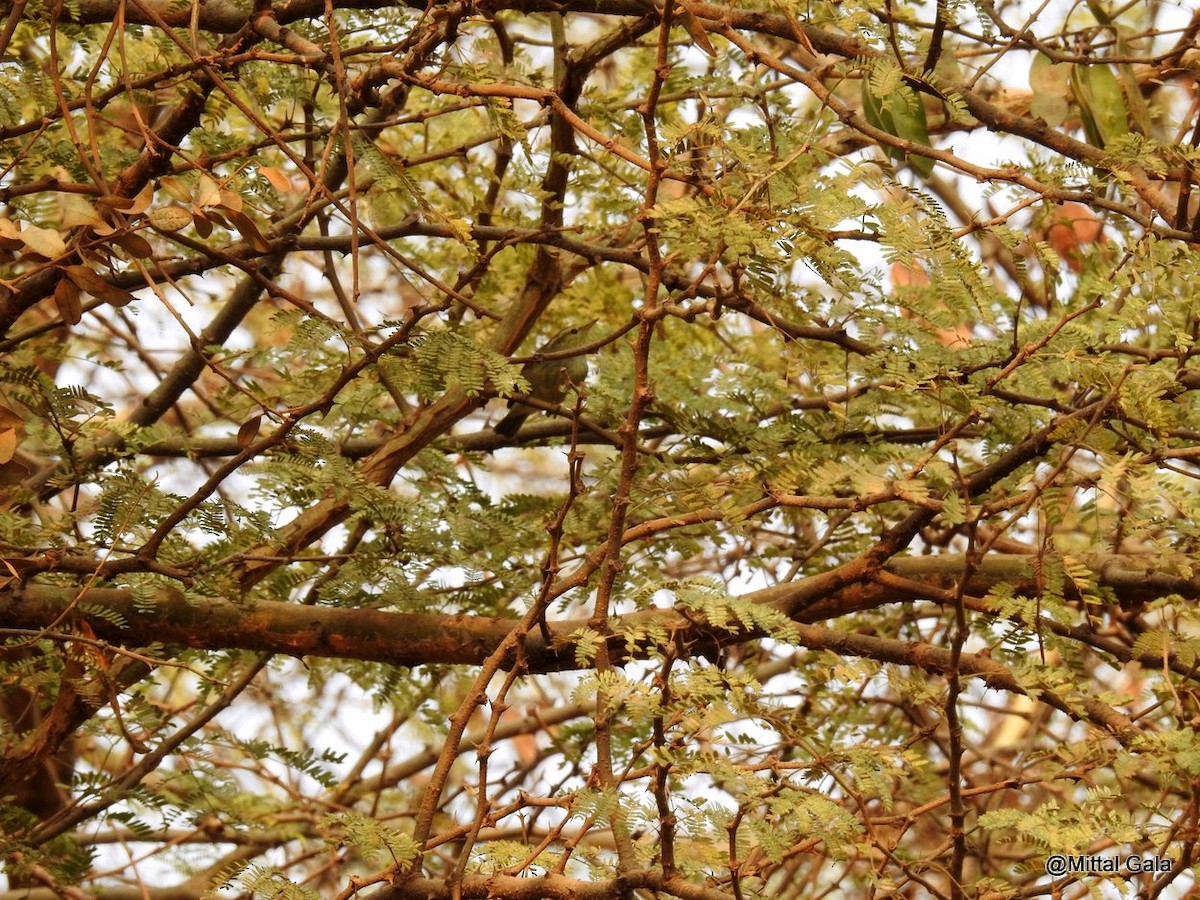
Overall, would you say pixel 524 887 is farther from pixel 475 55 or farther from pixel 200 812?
pixel 475 55

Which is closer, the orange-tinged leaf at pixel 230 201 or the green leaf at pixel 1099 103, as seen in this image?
the orange-tinged leaf at pixel 230 201

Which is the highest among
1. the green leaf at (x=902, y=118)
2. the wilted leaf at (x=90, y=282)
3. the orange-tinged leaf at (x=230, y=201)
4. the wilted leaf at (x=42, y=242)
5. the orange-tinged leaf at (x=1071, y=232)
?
the orange-tinged leaf at (x=1071, y=232)

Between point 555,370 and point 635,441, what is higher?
point 555,370

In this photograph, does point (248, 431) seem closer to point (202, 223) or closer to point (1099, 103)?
point (202, 223)

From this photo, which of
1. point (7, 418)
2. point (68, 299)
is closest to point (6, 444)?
point (7, 418)

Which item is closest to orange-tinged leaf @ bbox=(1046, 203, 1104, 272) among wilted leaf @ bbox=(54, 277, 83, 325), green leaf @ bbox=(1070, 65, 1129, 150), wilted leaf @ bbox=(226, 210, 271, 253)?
green leaf @ bbox=(1070, 65, 1129, 150)

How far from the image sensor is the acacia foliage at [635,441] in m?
1.84

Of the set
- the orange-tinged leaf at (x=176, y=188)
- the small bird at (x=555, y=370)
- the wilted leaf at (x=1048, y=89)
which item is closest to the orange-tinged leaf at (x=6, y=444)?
the orange-tinged leaf at (x=176, y=188)

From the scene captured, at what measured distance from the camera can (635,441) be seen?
1.91 meters

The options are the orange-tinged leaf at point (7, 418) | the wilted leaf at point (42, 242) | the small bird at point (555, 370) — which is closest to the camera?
the wilted leaf at point (42, 242)

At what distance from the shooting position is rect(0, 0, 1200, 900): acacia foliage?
1840mm

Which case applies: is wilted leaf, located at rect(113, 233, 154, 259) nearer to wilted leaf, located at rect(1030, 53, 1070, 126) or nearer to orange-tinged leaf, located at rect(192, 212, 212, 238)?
orange-tinged leaf, located at rect(192, 212, 212, 238)

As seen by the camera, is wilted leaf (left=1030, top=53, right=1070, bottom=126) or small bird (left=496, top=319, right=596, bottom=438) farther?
small bird (left=496, top=319, right=596, bottom=438)

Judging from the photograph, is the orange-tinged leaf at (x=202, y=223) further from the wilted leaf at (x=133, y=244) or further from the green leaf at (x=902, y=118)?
the green leaf at (x=902, y=118)
